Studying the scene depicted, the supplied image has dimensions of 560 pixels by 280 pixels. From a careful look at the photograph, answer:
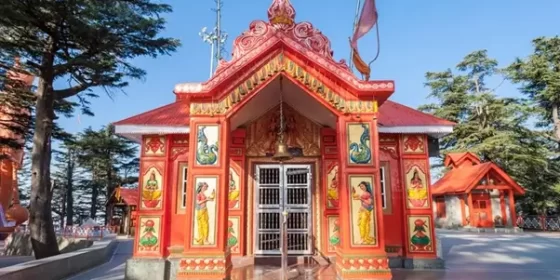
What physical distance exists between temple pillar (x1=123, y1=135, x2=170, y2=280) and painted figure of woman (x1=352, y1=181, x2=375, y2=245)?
4479mm

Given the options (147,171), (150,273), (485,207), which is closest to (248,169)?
(147,171)

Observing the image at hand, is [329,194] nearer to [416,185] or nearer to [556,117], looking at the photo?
[416,185]

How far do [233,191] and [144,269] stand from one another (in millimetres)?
2628

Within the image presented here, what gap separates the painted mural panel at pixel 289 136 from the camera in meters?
8.78

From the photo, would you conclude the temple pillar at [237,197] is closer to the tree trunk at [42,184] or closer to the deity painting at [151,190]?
the deity painting at [151,190]

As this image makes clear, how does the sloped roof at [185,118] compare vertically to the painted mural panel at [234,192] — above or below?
above

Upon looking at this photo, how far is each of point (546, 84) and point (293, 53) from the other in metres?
23.5

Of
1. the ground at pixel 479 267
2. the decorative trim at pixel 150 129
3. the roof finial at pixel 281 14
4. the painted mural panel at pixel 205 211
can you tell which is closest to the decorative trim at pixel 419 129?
the ground at pixel 479 267

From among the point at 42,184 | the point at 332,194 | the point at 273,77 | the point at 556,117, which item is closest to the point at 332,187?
the point at 332,194

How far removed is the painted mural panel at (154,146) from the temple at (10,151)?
29.6ft

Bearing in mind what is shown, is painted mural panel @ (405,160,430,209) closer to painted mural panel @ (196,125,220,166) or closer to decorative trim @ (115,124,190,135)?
painted mural panel @ (196,125,220,166)

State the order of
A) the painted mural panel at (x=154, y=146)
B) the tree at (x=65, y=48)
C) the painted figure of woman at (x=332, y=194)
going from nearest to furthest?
the painted mural panel at (x=154, y=146) < the painted figure of woman at (x=332, y=194) < the tree at (x=65, y=48)

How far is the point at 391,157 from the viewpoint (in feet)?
28.6

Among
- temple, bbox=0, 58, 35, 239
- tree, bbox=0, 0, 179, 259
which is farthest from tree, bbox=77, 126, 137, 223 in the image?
tree, bbox=0, 0, 179, 259
